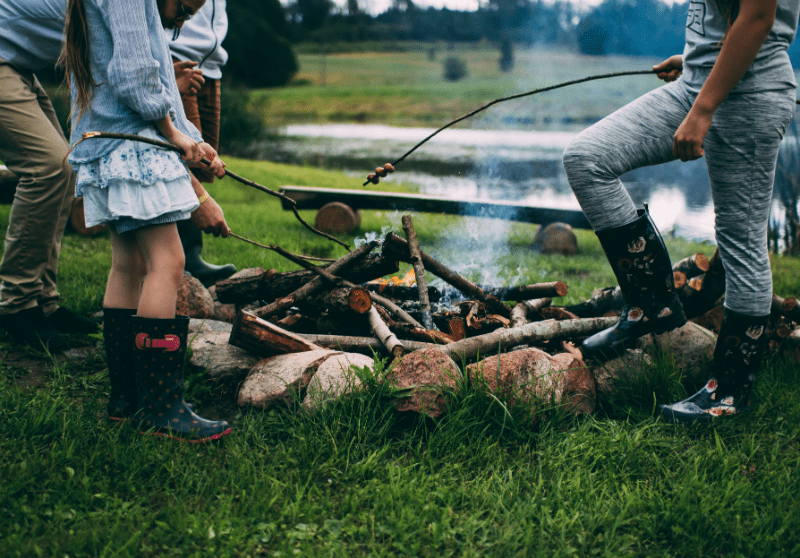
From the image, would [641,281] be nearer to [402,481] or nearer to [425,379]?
[425,379]

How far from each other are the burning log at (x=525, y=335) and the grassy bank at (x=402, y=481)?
1.17 ft

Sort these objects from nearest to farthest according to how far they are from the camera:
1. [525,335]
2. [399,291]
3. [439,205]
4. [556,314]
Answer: [525,335] < [556,314] < [399,291] < [439,205]

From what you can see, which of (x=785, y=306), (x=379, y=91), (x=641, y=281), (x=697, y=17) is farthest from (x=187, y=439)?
(x=379, y=91)

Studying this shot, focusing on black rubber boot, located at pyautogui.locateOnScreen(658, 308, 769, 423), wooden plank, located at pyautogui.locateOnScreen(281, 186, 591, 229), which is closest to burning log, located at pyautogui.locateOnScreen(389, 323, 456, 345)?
black rubber boot, located at pyautogui.locateOnScreen(658, 308, 769, 423)

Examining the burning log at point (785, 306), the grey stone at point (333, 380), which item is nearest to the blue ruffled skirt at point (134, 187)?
the grey stone at point (333, 380)

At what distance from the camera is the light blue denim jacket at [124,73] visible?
1787 mm

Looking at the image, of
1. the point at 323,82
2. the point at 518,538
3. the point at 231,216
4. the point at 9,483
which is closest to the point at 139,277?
the point at 9,483

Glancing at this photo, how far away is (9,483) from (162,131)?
121 cm

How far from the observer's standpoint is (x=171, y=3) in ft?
6.64

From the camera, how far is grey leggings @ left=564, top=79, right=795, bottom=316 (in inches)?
82.0

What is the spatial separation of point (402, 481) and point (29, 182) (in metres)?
2.27

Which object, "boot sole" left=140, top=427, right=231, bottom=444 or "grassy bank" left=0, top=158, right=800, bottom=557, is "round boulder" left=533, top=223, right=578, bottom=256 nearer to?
"grassy bank" left=0, top=158, right=800, bottom=557

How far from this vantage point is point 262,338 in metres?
2.52

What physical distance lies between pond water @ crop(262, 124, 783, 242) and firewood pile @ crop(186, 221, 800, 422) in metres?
3.05
